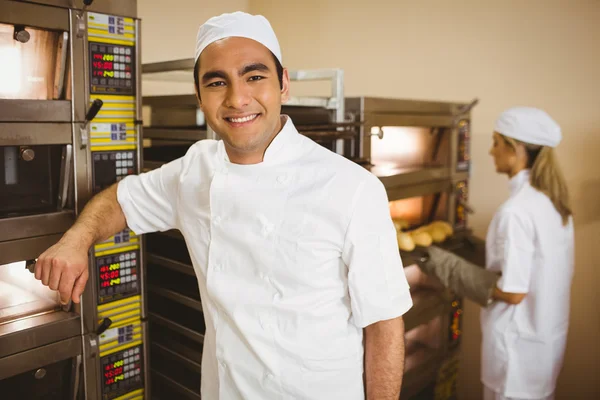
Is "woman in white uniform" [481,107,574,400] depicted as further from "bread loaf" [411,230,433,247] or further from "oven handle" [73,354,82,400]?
"oven handle" [73,354,82,400]

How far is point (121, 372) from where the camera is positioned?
1800mm

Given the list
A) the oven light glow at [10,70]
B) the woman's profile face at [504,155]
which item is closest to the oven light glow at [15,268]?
the oven light glow at [10,70]

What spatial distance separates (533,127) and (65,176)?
1892 mm

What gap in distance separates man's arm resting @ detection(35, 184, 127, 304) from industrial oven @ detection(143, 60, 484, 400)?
0.48m

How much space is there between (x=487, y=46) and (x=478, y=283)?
4.32ft

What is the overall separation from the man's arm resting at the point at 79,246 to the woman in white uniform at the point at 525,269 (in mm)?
1428

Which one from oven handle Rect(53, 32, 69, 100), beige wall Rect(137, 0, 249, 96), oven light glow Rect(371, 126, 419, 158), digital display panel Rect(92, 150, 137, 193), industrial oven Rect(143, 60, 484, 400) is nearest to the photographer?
oven handle Rect(53, 32, 69, 100)

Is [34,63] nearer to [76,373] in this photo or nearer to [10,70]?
[10,70]

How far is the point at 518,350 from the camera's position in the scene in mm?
2400

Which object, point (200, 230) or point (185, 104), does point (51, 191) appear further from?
point (185, 104)

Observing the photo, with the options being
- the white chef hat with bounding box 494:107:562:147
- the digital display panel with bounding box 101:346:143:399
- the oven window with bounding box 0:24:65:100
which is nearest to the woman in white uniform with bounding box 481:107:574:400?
the white chef hat with bounding box 494:107:562:147

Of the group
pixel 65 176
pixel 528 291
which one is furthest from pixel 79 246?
pixel 528 291

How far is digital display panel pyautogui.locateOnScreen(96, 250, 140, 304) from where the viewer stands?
5.64 ft

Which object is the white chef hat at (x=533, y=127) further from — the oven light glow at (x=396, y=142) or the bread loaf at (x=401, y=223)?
the bread loaf at (x=401, y=223)
